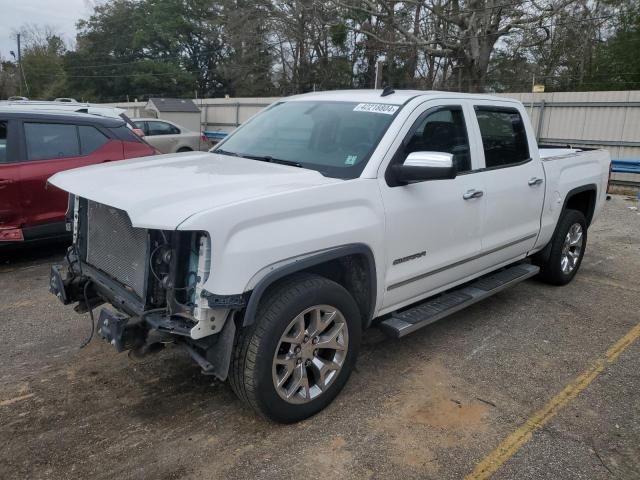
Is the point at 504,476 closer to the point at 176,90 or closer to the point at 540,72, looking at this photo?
the point at 540,72

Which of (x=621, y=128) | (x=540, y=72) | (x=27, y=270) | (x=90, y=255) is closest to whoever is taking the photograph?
(x=90, y=255)

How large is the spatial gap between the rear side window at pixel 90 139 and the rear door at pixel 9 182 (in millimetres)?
739

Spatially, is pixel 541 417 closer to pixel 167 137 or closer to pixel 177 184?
pixel 177 184

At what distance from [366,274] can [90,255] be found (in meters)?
1.79

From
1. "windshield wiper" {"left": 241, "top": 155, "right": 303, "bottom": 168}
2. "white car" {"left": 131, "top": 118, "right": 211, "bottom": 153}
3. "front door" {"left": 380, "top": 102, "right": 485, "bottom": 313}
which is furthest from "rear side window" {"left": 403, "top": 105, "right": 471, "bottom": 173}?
"white car" {"left": 131, "top": 118, "right": 211, "bottom": 153}

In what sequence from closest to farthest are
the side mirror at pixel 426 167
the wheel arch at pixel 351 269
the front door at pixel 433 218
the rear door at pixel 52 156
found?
the wheel arch at pixel 351 269, the side mirror at pixel 426 167, the front door at pixel 433 218, the rear door at pixel 52 156

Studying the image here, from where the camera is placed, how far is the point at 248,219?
2.69 metres

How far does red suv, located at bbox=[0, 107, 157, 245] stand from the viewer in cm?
582

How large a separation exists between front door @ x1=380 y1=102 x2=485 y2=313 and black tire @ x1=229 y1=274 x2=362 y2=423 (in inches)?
23.6

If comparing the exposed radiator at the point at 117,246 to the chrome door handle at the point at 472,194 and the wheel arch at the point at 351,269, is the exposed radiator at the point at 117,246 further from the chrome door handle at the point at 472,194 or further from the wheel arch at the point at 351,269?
the chrome door handle at the point at 472,194

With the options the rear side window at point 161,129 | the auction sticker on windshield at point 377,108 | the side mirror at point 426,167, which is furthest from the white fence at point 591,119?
the side mirror at point 426,167

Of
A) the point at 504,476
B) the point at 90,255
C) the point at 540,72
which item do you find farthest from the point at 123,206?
the point at 540,72

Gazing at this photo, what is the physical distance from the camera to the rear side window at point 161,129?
1554 cm

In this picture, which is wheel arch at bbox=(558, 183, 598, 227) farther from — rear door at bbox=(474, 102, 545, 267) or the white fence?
the white fence
